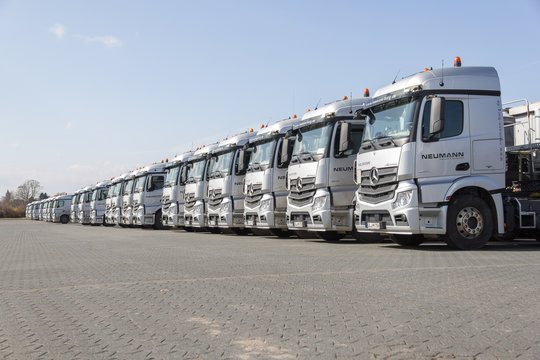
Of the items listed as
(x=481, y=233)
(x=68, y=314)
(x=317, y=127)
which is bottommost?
(x=68, y=314)

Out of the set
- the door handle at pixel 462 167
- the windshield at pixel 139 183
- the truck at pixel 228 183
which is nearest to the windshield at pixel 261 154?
the truck at pixel 228 183

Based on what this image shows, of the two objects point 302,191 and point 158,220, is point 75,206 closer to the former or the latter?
point 158,220

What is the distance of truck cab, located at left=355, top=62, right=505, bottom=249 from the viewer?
1092 cm

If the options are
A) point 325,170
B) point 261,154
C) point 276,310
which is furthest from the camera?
point 261,154

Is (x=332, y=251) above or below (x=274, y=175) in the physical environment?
below

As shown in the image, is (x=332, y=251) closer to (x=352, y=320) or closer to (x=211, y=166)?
(x=352, y=320)

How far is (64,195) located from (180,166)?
38.8 metres

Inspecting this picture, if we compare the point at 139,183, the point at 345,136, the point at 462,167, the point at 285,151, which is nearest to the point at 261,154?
the point at 285,151

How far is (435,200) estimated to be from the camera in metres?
10.9

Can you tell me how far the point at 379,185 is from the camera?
38.2 ft

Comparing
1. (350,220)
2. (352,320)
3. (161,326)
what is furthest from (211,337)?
(350,220)

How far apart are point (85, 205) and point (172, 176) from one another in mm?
23013

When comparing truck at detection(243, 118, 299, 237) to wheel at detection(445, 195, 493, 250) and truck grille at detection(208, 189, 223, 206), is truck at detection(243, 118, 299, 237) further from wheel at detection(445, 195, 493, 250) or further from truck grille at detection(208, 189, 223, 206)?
wheel at detection(445, 195, 493, 250)

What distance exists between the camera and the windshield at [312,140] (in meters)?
14.3
